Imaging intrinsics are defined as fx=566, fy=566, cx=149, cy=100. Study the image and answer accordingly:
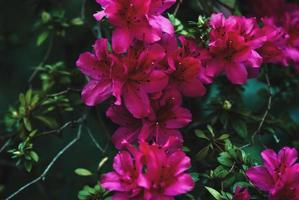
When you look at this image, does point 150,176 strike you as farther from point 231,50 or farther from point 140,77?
point 231,50

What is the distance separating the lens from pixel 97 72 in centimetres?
124

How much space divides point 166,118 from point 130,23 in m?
0.22

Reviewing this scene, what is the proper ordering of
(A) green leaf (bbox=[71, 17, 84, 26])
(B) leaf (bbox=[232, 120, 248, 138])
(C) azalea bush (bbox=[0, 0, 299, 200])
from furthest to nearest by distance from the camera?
(A) green leaf (bbox=[71, 17, 84, 26]) < (B) leaf (bbox=[232, 120, 248, 138]) < (C) azalea bush (bbox=[0, 0, 299, 200])

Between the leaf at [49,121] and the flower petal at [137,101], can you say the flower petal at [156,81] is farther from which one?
the leaf at [49,121]

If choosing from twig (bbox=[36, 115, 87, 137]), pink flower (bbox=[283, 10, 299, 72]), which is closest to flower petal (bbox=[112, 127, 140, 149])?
twig (bbox=[36, 115, 87, 137])

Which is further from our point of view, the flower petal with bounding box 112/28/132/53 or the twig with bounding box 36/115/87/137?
the twig with bounding box 36/115/87/137

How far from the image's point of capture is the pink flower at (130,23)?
121 centimetres

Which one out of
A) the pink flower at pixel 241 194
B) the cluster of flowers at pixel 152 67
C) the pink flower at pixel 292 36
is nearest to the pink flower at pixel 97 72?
the cluster of flowers at pixel 152 67

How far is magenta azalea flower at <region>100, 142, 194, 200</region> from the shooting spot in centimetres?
106

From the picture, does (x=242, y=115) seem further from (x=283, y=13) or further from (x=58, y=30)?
(x=58, y=30)

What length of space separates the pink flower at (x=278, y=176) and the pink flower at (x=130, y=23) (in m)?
0.35

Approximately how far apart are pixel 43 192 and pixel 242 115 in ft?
2.03

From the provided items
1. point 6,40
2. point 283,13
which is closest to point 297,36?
point 283,13

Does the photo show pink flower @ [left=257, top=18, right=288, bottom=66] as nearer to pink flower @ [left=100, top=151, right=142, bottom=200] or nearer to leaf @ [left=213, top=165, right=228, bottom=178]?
leaf @ [left=213, top=165, right=228, bottom=178]
